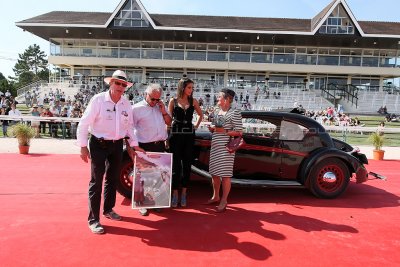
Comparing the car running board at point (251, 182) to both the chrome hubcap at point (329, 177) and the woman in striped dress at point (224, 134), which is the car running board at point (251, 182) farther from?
the chrome hubcap at point (329, 177)

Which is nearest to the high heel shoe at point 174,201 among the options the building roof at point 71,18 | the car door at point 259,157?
the car door at point 259,157

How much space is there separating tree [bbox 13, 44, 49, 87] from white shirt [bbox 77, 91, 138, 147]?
3816 inches

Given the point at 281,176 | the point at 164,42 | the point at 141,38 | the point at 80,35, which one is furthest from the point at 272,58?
the point at 281,176

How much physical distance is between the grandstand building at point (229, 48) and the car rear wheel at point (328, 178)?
3038 centimetres

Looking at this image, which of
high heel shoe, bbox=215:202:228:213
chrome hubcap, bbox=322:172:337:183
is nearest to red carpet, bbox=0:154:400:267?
high heel shoe, bbox=215:202:228:213

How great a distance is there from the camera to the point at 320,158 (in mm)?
5469

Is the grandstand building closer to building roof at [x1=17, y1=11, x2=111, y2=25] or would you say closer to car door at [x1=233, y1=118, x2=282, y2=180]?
building roof at [x1=17, y1=11, x2=111, y2=25]

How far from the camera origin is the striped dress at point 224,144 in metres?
4.77

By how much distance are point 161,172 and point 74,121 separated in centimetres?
949

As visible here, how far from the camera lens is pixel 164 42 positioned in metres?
38.3

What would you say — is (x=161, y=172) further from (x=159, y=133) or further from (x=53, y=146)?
(x=53, y=146)

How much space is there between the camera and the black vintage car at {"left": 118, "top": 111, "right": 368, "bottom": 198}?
5465mm

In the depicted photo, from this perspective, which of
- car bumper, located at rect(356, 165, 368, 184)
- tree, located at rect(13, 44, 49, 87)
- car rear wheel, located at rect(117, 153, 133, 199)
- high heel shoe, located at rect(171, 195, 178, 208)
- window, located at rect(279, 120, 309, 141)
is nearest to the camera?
high heel shoe, located at rect(171, 195, 178, 208)

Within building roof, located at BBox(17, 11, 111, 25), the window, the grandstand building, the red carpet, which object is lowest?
the red carpet
